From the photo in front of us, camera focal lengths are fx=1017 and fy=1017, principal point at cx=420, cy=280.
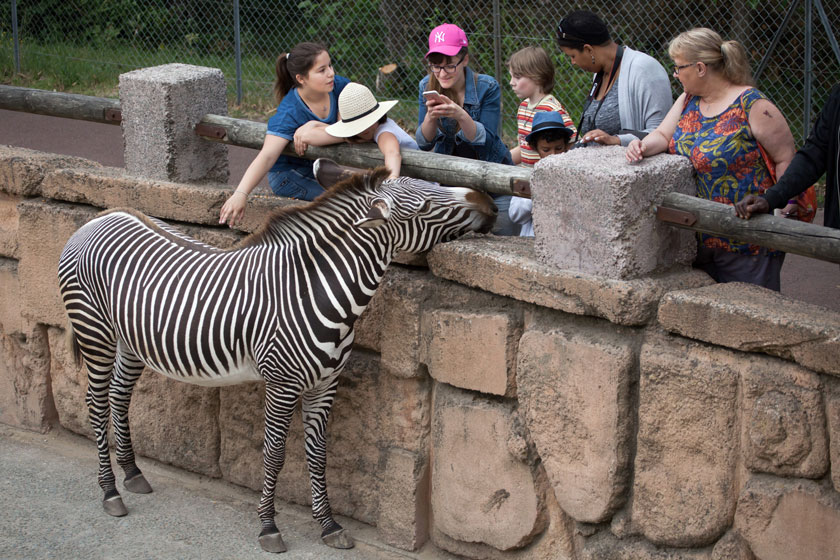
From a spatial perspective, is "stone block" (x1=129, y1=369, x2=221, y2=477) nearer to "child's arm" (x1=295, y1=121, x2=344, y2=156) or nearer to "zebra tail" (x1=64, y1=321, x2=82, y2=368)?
"zebra tail" (x1=64, y1=321, x2=82, y2=368)

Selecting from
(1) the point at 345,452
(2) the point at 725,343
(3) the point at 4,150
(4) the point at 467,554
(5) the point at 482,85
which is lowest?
(4) the point at 467,554

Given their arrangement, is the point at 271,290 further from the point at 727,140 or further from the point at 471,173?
the point at 727,140

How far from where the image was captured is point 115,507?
4.84 metres

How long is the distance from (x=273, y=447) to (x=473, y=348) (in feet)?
3.30

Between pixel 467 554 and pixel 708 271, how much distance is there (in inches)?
61.9

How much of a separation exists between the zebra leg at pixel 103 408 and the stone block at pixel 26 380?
91 cm

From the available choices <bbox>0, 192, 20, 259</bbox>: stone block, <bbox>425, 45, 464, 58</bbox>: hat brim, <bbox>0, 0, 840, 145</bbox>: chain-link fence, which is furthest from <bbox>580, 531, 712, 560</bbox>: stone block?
<bbox>0, 0, 840, 145</bbox>: chain-link fence

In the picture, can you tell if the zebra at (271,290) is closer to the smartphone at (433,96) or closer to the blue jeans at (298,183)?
the smartphone at (433,96)

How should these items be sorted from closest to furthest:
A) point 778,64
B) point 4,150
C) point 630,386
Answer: point 630,386 → point 4,150 → point 778,64

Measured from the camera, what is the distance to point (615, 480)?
3.73 meters

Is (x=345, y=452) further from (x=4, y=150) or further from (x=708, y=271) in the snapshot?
(x=4, y=150)

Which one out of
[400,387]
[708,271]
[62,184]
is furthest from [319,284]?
[62,184]

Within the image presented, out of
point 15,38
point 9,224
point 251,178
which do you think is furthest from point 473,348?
point 15,38

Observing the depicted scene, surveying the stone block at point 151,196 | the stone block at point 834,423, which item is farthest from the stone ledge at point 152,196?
the stone block at point 834,423
